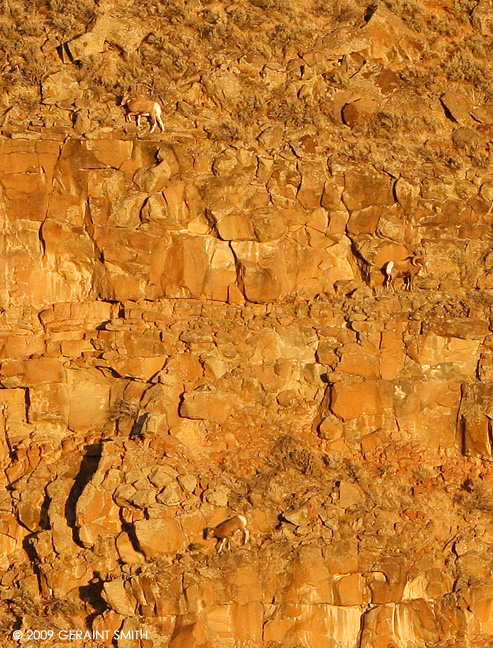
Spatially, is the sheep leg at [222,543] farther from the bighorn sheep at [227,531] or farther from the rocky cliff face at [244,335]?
the rocky cliff face at [244,335]

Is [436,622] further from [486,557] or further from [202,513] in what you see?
[202,513]

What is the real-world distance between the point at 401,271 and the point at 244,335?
Result: 9.82 ft

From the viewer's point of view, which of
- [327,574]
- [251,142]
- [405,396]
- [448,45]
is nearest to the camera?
[327,574]

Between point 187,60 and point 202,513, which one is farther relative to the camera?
point 187,60

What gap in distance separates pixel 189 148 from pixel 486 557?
869 centimetres

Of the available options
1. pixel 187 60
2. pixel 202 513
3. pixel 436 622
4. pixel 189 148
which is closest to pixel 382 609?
pixel 436 622

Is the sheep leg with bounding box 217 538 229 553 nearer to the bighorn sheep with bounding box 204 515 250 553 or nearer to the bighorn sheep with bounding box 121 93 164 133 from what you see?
the bighorn sheep with bounding box 204 515 250 553

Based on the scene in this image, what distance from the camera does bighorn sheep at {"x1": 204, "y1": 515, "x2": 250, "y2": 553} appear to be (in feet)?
68.5

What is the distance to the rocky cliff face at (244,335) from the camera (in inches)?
821

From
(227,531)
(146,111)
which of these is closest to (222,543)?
(227,531)

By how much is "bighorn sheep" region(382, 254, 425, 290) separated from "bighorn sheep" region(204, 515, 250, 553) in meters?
5.41

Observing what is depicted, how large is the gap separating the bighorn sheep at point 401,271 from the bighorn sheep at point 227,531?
5411 mm

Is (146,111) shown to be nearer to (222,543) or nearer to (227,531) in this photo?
(227,531)

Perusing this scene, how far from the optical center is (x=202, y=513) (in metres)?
21.1
